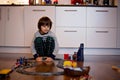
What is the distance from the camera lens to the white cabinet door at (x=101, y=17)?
482 centimetres

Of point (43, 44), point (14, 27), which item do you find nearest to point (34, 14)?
point (14, 27)

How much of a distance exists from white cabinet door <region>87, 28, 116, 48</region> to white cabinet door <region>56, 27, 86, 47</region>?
0.13 metres

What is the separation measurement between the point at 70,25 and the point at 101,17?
574 millimetres

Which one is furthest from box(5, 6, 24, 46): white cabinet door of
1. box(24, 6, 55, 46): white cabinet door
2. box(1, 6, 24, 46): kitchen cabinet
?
box(24, 6, 55, 46): white cabinet door

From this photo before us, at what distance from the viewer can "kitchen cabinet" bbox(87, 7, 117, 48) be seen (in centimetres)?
483

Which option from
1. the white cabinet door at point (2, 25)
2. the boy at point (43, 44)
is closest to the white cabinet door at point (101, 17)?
the white cabinet door at point (2, 25)

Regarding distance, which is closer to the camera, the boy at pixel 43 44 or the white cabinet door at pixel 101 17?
the boy at pixel 43 44

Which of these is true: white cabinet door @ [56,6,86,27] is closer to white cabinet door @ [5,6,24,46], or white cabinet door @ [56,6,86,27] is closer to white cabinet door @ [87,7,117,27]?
white cabinet door @ [87,7,117,27]

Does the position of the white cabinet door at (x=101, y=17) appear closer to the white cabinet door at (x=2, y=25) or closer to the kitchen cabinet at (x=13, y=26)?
the kitchen cabinet at (x=13, y=26)

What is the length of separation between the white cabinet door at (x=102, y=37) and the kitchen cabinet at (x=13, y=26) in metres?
1.25

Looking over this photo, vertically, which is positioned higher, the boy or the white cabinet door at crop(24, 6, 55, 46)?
the white cabinet door at crop(24, 6, 55, 46)

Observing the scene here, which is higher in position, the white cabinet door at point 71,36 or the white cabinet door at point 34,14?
the white cabinet door at point 34,14

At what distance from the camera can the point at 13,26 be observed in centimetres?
494

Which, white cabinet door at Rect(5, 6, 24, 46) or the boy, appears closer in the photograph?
the boy
